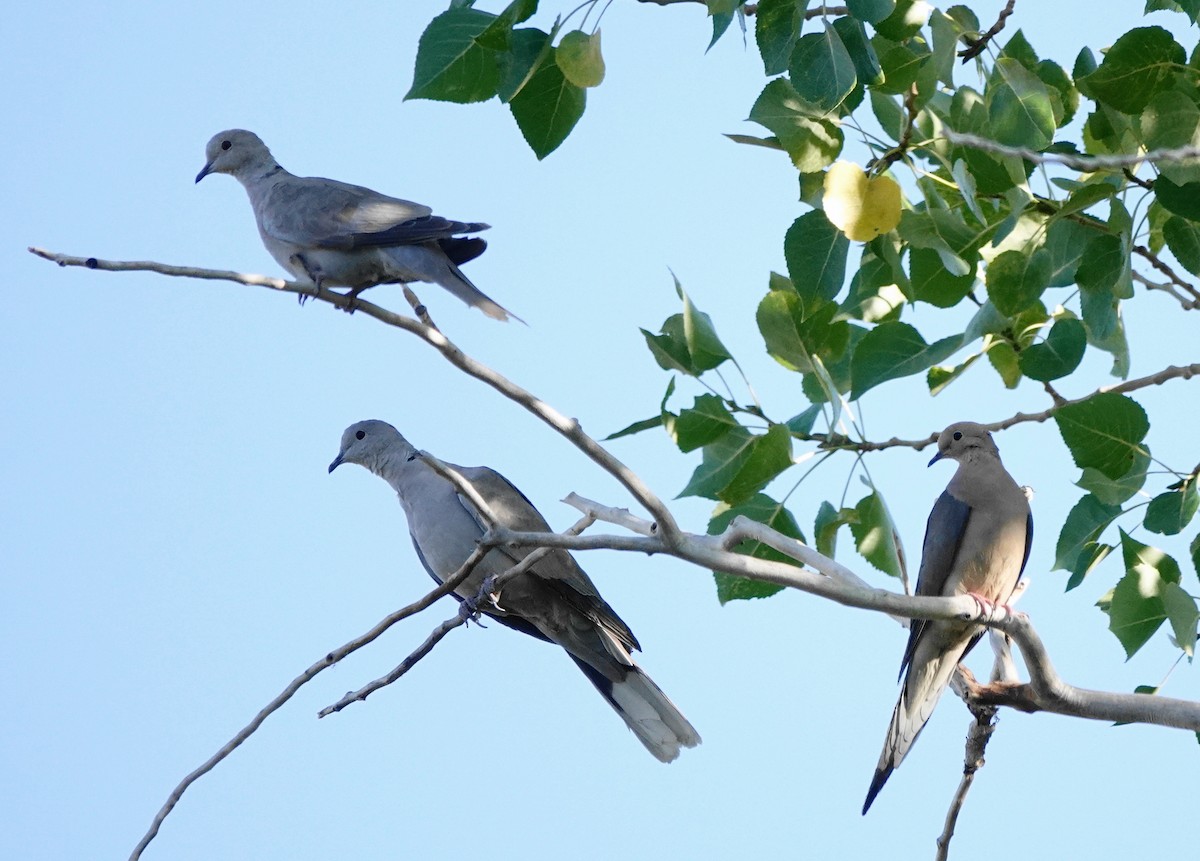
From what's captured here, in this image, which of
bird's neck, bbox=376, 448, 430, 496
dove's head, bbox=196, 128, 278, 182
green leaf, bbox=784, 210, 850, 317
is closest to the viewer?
green leaf, bbox=784, 210, 850, 317

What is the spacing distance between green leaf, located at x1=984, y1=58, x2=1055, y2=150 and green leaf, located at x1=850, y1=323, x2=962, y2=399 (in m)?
0.56

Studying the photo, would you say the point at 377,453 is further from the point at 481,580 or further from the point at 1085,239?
the point at 1085,239

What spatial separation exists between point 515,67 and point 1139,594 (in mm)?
2251

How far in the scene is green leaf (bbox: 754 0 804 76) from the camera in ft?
10.5

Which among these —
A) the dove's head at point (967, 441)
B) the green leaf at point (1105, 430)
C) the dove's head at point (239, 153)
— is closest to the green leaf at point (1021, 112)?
the green leaf at point (1105, 430)

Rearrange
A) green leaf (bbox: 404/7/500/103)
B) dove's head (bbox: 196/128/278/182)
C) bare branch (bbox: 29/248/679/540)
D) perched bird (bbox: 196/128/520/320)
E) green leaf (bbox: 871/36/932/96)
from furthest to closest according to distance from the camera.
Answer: dove's head (bbox: 196/128/278/182) → perched bird (bbox: 196/128/520/320) → green leaf (bbox: 871/36/932/96) → green leaf (bbox: 404/7/500/103) → bare branch (bbox: 29/248/679/540)

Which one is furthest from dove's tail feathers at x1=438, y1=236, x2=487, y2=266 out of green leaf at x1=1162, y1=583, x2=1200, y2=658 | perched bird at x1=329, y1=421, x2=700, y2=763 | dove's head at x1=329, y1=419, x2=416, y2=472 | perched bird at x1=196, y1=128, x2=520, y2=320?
green leaf at x1=1162, y1=583, x2=1200, y2=658

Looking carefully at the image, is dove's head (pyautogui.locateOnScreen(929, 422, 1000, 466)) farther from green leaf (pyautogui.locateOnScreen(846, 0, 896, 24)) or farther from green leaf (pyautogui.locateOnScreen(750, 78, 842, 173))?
green leaf (pyautogui.locateOnScreen(846, 0, 896, 24))

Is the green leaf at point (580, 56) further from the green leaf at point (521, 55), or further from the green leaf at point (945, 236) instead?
the green leaf at point (945, 236)

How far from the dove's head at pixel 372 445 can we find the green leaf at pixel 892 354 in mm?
3448

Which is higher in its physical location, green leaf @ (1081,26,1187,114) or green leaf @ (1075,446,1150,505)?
green leaf @ (1081,26,1187,114)

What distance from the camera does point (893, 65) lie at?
11.6 ft

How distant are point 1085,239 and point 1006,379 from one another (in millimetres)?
867

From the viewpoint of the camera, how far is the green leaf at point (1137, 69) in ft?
10.5
